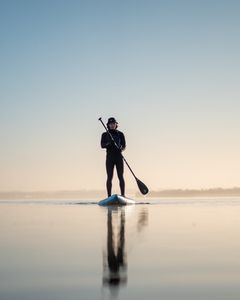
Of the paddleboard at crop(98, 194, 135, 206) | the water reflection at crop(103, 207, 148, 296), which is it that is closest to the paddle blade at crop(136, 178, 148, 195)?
the paddleboard at crop(98, 194, 135, 206)

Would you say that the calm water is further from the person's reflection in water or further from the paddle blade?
the paddle blade

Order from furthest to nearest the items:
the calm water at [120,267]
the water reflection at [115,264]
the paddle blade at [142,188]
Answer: the paddle blade at [142,188]
the water reflection at [115,264]
the calm water at [120,267]

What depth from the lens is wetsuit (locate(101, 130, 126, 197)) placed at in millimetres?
18031

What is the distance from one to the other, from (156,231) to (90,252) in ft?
7.09

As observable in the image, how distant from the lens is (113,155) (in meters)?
18.0

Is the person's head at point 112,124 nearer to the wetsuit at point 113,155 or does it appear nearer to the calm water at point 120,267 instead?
the wetsuit at point 113,155

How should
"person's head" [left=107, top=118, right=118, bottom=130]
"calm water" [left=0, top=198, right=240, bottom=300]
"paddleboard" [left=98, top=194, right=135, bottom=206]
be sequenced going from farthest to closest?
"person's head" [left=107, top=118, right=118, bottom=130] → "paddleboard" [left=98, top=194, right=135, bottom=206] → "calm water" [left=0, top=198, right=240, bottom=300]

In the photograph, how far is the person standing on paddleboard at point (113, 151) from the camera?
1803cm

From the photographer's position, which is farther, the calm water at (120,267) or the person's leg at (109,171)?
the person's leg at (109,171)

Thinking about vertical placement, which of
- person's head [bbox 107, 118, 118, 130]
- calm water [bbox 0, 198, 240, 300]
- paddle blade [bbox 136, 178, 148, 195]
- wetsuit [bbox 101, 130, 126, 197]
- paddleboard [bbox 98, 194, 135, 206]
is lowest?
calm water [bbox 0, 198, 240, 300]

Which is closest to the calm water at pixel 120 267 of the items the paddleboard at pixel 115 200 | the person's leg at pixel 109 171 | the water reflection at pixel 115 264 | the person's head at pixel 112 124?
the water reflection at pixel 115 264

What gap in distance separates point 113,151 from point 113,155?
15 centimetres

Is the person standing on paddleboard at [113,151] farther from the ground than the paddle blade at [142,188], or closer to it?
farther from the ground

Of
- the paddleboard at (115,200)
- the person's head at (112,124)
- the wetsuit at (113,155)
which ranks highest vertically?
the person's head at (112,124)
